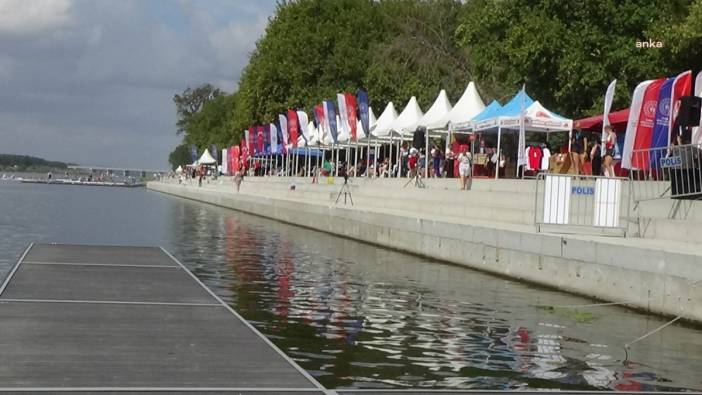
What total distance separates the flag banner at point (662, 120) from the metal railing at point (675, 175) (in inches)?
6.1

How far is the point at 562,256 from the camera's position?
1866 centimetres

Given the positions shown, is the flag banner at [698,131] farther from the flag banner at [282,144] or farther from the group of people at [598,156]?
the flag banner at [282,144]

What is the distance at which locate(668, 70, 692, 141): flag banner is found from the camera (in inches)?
834

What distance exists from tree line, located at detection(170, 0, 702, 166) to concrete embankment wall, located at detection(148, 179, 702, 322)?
33.3 ft

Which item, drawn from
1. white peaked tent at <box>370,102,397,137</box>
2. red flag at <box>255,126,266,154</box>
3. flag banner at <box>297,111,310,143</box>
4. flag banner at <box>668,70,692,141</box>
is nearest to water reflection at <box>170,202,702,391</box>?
flag banner at <box>668,70,692,141</box>

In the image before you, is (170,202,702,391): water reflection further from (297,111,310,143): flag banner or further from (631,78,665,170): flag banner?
(297,111,310,143): flag banner

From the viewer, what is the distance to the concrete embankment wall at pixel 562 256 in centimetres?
1488

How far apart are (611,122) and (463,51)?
3599cm

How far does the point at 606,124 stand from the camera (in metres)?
25.9

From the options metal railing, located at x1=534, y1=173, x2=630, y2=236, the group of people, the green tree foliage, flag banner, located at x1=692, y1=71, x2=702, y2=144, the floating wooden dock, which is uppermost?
the green tree foliage

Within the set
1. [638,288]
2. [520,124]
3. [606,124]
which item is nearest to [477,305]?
[638,288]

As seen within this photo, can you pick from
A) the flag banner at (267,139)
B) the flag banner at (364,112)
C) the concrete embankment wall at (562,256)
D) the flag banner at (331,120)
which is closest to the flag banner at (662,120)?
the concrete embankment wall at (562,256)

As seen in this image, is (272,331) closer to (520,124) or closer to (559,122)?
(520,124)

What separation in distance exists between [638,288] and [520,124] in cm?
1600
